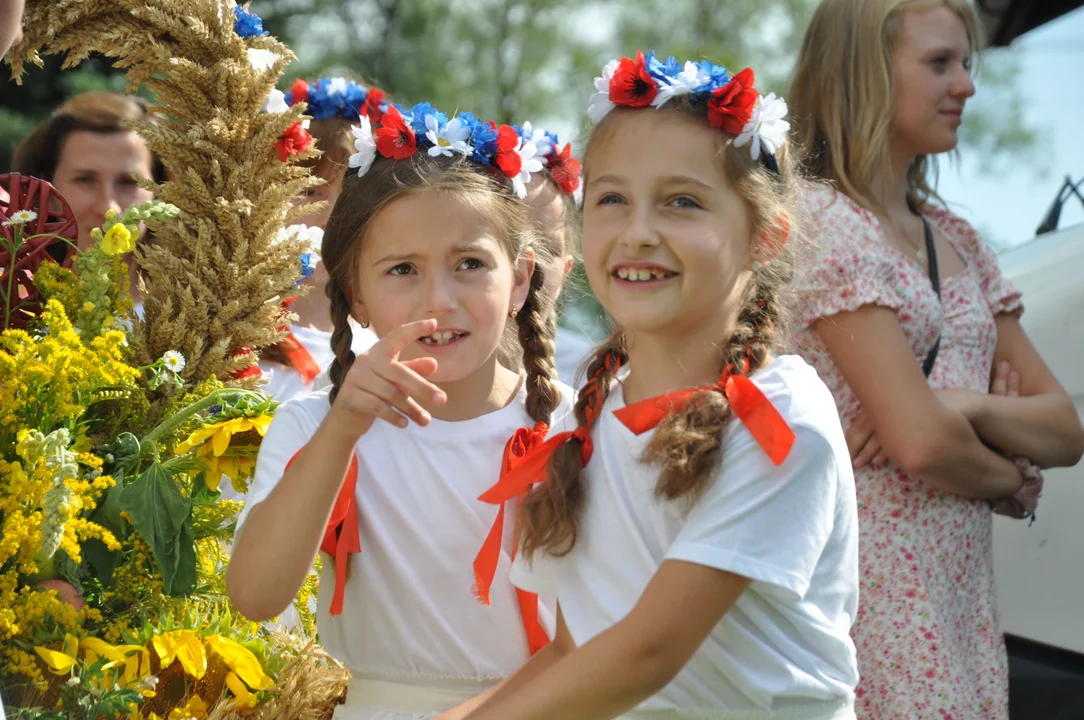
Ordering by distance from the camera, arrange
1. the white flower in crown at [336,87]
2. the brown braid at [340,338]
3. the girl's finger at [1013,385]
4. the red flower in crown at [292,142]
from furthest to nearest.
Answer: the white flower in crown at [336,87] < the girl's finger at [1013,385] < the red flower in crown at [292,142] < the brown braid at [340,338]

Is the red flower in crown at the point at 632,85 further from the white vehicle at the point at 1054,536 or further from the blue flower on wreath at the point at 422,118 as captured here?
the white vehicle at the point at 1054,536

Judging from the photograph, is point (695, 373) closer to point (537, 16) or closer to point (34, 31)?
point (34, 31)

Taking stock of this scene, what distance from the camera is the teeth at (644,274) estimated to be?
6.19 feet

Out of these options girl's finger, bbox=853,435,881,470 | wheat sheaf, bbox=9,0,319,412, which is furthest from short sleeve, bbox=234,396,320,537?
girl's finger, bbox=853,435,881,470

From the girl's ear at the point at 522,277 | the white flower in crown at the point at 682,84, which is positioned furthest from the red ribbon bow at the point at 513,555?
the white flower in crown at the point at 682,84

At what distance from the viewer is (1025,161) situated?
16141 mm

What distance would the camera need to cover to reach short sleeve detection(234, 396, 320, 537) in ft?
6.57

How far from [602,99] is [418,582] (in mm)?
850

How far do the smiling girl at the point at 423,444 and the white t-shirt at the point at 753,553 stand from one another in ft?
0.81

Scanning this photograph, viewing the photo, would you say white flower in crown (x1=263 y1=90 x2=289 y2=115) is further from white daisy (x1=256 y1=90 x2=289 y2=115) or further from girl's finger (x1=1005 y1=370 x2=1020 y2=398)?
girl's finger (x1=1005 y1=370 x2=1020 y2=398)

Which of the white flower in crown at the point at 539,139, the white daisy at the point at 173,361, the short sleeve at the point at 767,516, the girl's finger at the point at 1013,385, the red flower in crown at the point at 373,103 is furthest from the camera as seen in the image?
the red flower in crown at the point at 373,103

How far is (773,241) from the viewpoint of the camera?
198 cm

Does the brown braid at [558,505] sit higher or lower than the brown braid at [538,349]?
lower

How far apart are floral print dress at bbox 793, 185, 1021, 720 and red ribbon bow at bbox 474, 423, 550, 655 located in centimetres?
73
